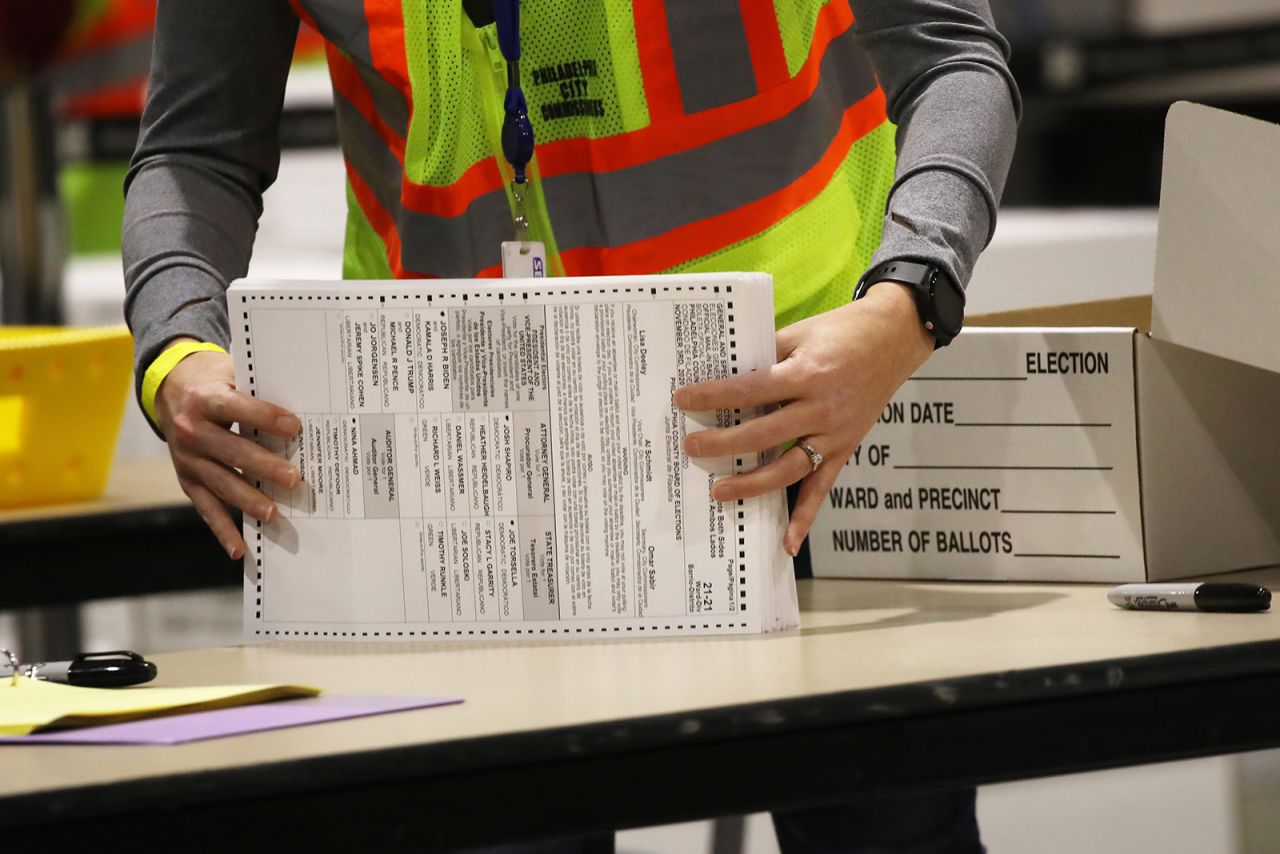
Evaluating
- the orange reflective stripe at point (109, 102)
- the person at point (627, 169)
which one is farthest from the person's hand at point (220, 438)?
the orange reflective stripe at point (109, 102)

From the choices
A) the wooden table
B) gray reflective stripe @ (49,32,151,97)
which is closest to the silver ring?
the wooden table

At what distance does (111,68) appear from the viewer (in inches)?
154

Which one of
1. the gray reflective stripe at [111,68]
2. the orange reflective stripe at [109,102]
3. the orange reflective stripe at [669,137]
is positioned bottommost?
the orange reflective stripe at [669,137]

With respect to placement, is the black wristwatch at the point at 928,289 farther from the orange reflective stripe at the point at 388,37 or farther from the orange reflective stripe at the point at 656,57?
the orange reflective stripe at the point at 388,37

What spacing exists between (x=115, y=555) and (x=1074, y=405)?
1.10 m

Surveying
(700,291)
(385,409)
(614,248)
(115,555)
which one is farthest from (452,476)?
(115,555)

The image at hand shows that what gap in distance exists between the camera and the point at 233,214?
1562 millimetres

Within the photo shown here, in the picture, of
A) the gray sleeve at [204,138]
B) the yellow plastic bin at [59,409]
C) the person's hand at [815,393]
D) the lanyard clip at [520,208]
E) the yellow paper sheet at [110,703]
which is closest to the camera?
the yellow paper sheet at [110,703]

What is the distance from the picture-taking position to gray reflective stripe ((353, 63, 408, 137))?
146cm

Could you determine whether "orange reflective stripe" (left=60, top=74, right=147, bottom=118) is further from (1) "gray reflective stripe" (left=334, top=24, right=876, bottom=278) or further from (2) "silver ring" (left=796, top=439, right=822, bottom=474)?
(2) "silver ring" (left=796, top=439, right=822, bottom=474)

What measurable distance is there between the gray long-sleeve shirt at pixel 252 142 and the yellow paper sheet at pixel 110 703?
14.8 inches

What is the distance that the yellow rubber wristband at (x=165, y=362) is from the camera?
136 cm

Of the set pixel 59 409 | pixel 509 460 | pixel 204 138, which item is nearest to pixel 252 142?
pixel 204 138

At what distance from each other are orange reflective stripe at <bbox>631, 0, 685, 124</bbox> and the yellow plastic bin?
892mm
